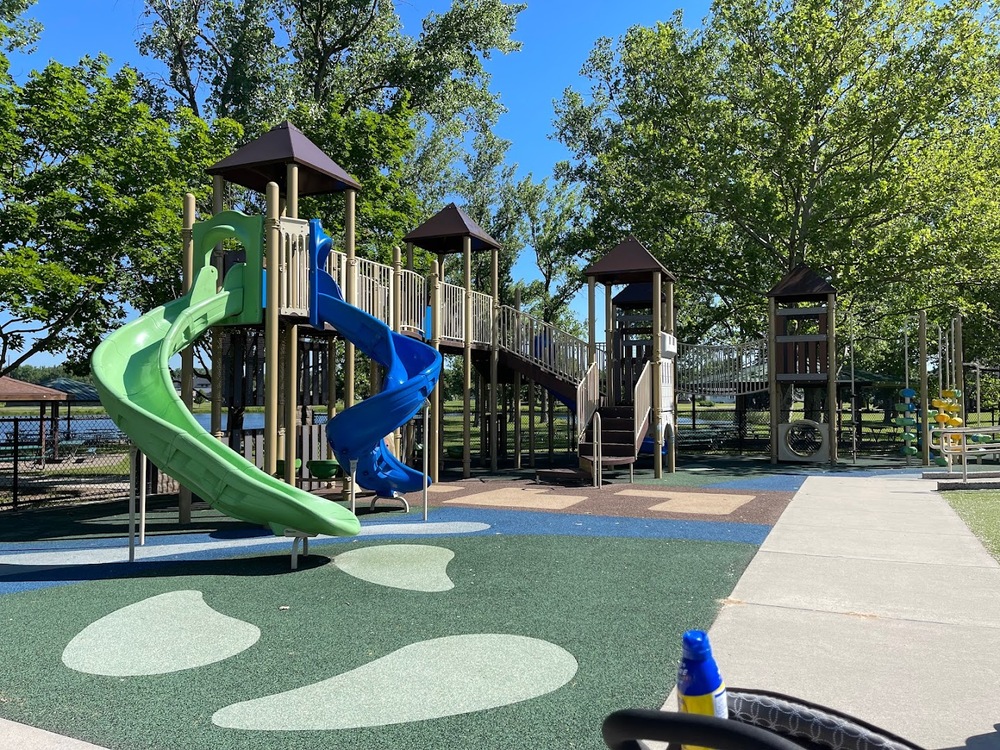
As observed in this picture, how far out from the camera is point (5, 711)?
3.91m

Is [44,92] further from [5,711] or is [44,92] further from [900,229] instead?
[900,229]

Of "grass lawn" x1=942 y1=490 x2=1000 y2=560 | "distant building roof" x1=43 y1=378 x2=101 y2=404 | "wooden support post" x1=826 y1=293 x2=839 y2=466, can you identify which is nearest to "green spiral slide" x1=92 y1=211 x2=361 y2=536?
"grass lawn" x1=942 y1=490 x2=1000 y2=560

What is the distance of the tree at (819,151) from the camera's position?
22562 millimetres

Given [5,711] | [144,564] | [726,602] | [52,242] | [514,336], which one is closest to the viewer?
[5,711]

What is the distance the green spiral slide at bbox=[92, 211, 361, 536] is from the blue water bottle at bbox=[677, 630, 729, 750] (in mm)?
5793

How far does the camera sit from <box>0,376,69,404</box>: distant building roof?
855 inches

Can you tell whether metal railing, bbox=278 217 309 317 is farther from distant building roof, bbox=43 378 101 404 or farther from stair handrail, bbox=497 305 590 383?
distant building roof, bbox=43 378 101 404

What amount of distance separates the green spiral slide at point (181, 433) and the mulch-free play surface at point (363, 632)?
0.60 metres

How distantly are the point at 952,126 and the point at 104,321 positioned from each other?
26444mm

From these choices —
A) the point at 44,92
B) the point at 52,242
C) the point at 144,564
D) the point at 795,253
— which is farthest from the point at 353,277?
the point at 795,253

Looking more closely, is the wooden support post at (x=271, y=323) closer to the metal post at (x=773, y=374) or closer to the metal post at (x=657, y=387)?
the metal post at (x=657, y=387)

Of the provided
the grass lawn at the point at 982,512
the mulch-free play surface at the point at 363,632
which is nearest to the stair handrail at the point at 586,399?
the mulch-free play surface at the point at 363,632

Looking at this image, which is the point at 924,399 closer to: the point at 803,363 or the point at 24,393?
the point at 803,363

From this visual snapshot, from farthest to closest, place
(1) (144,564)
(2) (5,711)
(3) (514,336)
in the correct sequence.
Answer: (3) (514,336), (1) (144,564), (2) (5,711)
